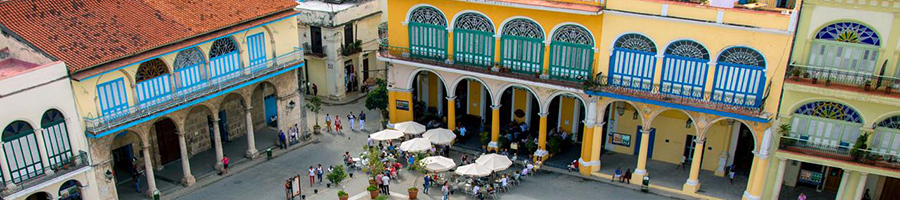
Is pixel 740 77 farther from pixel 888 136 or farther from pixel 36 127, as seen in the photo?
pixel 36 127

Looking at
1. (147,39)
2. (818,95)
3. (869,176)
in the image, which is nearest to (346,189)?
(147,39)

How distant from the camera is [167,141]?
44594 millimetres

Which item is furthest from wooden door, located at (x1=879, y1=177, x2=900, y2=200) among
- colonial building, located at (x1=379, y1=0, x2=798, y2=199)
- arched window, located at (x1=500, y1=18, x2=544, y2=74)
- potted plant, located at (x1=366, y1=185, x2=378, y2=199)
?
potted plant, located at (x1=366, y1=185, x2=378, y2=199)

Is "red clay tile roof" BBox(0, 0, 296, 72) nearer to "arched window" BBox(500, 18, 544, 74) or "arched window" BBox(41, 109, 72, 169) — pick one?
"arched window" BBox(41, 109, 72, 169)

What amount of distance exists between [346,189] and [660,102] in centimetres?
1707

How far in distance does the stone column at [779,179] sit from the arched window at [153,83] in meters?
30.3

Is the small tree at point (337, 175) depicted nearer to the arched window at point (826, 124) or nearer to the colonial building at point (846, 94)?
the colonial building at point (846, 94)

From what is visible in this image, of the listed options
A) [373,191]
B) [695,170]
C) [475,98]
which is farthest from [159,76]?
[695,170]

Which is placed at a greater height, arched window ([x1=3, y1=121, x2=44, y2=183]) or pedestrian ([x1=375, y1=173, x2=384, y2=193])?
arched window ([x1=3, y1=121, x2=44, y2=183])

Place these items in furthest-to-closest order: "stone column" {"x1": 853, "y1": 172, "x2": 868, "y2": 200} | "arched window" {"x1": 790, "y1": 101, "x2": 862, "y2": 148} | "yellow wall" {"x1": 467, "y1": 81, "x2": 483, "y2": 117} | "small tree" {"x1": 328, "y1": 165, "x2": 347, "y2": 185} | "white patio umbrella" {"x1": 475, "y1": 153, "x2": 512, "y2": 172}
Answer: "yellow wall" {"x1": 467, "y1": 81, "x2": 483, "y2": 117}, "white patio umbrella" {"x1": 475, "y1": 153, "x2": 512, "y2": 172}, "small tree" {"x1": 328, "y1": 165, "x2": 347, "y2": 185}, "stone column" {"x1": 853, "y1": 172, "x2": 868, "y2": 200}, "arched window" {"x1": 790, "y1": 101, "x2": 862, "y2": 148}

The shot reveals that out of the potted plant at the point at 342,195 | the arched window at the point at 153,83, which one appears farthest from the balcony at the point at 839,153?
the arched window at the point at 153,83

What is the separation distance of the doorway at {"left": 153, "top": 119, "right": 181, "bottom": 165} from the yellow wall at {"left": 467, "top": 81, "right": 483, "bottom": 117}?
1796cm

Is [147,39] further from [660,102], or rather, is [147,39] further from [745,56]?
[745,56]

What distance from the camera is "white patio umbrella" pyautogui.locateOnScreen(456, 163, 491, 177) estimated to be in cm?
4128
